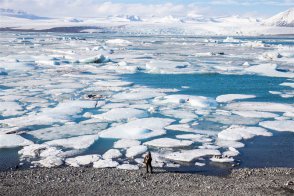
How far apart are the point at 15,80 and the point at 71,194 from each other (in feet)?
38.2

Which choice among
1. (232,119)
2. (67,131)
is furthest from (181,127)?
(67,131)

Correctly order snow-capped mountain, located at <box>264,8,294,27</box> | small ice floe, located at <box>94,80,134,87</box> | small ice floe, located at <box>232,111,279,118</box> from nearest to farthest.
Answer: small ice floe, located at <box>232,111,279,118</box>
small ice floe, located at <box>94,80,134,87</box>
snow-capped mountain, located at <box>264,8,294,27</box>

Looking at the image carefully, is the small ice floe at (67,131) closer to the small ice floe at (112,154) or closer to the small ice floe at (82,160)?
the small ice floe at (112,154)

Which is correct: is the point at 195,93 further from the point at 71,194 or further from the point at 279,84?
the point at 71,194

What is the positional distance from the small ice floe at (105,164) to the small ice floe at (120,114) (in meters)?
2.94

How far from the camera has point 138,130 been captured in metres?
9.70

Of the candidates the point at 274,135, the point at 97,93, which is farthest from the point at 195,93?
the point at 274,135

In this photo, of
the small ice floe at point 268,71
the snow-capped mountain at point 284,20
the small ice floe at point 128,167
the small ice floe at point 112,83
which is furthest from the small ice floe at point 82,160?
the snow-capped mountain at point 284,20

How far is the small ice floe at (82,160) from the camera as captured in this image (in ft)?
25.6

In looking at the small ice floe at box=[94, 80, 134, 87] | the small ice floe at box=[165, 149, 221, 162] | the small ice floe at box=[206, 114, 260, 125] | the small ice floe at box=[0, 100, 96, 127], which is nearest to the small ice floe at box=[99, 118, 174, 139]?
the small ice floe at box=[206, 114, 260, 125]

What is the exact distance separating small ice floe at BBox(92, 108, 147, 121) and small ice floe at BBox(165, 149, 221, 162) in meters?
2.81

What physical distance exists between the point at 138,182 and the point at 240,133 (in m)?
3.56

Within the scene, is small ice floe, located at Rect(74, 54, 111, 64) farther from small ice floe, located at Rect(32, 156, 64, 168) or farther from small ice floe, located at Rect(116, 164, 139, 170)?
small ice floe, located at Rect(116, 164, 139, 170)

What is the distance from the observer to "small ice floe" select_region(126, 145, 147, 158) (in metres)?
8.32
